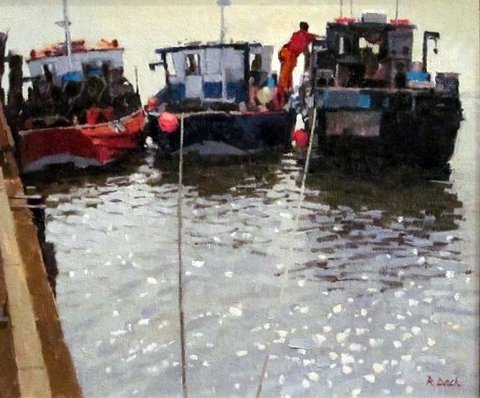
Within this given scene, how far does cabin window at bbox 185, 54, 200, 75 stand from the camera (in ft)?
7.23

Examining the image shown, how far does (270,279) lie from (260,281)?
2.3 inches

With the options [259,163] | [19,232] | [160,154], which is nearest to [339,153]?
[259,163]

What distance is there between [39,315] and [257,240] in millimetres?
776

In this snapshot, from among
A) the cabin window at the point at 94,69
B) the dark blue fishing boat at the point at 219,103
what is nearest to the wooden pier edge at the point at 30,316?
the cabin window at the point at 94,69

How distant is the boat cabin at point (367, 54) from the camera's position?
1763 millimetres

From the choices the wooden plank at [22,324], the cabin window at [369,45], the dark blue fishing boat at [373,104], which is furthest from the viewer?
the cabin window at [369,45]

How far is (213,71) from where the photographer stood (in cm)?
270

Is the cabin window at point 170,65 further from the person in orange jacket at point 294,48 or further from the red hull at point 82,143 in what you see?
the person in orange jacket at point 294,48

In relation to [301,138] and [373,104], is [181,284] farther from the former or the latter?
[373,104]

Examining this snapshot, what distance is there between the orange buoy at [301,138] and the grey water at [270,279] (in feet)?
0.22

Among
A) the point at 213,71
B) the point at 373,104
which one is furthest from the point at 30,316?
the point at 213,71

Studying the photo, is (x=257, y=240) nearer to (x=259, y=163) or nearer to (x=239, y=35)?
(x=259, y=163)
